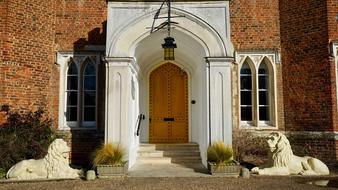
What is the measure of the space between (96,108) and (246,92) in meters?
5.50

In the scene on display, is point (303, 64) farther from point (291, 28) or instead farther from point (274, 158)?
point (274, 158)

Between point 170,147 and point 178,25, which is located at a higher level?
point 178,25

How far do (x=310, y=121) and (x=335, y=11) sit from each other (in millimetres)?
3706

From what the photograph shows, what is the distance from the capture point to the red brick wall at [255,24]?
11570mm

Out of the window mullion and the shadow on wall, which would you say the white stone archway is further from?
the window mullion

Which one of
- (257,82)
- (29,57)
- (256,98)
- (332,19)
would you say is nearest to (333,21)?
(332,19)

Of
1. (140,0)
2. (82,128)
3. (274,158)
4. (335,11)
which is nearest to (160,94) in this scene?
(82,128)

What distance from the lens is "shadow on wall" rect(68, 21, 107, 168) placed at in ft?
36.7

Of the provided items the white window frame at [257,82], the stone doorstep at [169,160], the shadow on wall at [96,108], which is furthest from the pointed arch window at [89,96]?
the white window frame at [257,82]

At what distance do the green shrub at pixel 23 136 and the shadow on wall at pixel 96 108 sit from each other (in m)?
0.97

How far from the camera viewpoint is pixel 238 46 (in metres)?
11.6

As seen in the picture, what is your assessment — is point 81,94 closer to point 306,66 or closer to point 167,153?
point 167,153

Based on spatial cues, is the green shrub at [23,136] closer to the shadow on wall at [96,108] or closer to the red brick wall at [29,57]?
A: the red brick wall at [29,57]

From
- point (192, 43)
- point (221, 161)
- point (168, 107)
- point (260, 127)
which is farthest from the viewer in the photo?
point (168, 107)
